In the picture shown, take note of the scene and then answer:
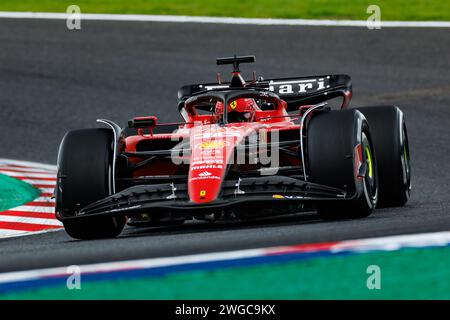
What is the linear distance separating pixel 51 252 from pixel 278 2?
1624 centimetres

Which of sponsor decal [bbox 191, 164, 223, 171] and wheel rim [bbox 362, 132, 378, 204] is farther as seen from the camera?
wheel rim [bbox 362, 132, 378, 204]

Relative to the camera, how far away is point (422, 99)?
55.0 ft

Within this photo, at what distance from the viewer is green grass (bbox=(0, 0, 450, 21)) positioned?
21.9 meters

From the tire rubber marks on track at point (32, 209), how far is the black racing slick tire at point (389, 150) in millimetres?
2746

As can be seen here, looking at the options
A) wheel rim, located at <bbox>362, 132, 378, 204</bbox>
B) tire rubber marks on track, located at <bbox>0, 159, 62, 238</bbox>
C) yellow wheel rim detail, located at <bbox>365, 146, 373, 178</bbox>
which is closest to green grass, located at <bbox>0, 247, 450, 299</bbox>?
wheel rim, located at <bbox>362, 132, 378, 204</bbox>

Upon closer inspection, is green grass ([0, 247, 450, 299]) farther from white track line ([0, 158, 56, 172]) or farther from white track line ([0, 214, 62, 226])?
white track line ([0, 158, 56, 172])

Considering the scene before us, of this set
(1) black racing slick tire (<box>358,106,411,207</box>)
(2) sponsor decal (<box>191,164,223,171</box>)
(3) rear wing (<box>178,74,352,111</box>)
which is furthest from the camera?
(3) rear wing (<box>178,74,352,111</box>)

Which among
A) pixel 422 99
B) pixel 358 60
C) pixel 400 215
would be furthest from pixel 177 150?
pixel 358 60

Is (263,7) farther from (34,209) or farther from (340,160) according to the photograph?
(340,160)

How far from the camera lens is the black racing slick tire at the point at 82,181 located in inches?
352

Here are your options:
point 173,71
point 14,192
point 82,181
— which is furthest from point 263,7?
point 82,181

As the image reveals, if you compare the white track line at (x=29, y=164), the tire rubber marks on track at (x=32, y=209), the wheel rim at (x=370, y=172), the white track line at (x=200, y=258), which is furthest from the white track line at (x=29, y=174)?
the white track line at (x=200, y=258)

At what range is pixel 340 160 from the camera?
8.67 meters
